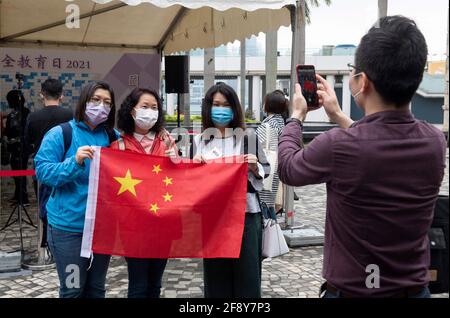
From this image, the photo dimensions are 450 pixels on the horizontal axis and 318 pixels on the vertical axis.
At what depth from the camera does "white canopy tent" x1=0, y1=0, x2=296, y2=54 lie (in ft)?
22.8

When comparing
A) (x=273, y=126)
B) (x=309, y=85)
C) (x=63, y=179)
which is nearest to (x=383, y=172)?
(x=309, y=85)

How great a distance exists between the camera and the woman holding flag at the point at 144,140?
299 centimetres

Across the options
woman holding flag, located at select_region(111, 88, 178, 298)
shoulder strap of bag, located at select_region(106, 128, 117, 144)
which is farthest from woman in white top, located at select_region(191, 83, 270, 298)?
shoulder strap of bag, located at select_region(106, 128, 117, 144)

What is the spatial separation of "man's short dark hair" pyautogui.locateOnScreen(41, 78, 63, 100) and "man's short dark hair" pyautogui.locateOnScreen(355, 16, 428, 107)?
4022 mm

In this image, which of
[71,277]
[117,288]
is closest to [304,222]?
[117,288]

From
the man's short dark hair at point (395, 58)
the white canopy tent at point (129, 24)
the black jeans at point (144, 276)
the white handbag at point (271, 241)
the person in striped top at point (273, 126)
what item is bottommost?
the black jeans at point (144, 276)

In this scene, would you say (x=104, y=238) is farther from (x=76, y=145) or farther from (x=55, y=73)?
(x=55, y=73)

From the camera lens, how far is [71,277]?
276 cm

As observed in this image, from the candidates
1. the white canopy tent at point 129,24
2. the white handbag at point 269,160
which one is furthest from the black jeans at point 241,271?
the white canopy tent at point 129,24

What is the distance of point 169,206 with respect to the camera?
3.03 m

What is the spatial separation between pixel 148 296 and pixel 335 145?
1.94 metres

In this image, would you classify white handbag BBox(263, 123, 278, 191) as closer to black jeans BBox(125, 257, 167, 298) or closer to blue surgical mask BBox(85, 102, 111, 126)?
black jeans BBox(125, 257, 167, 298)

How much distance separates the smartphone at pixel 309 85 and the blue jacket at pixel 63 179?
1.44m

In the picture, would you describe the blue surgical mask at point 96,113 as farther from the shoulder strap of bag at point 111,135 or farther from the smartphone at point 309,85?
the smartphone at point 309,85
